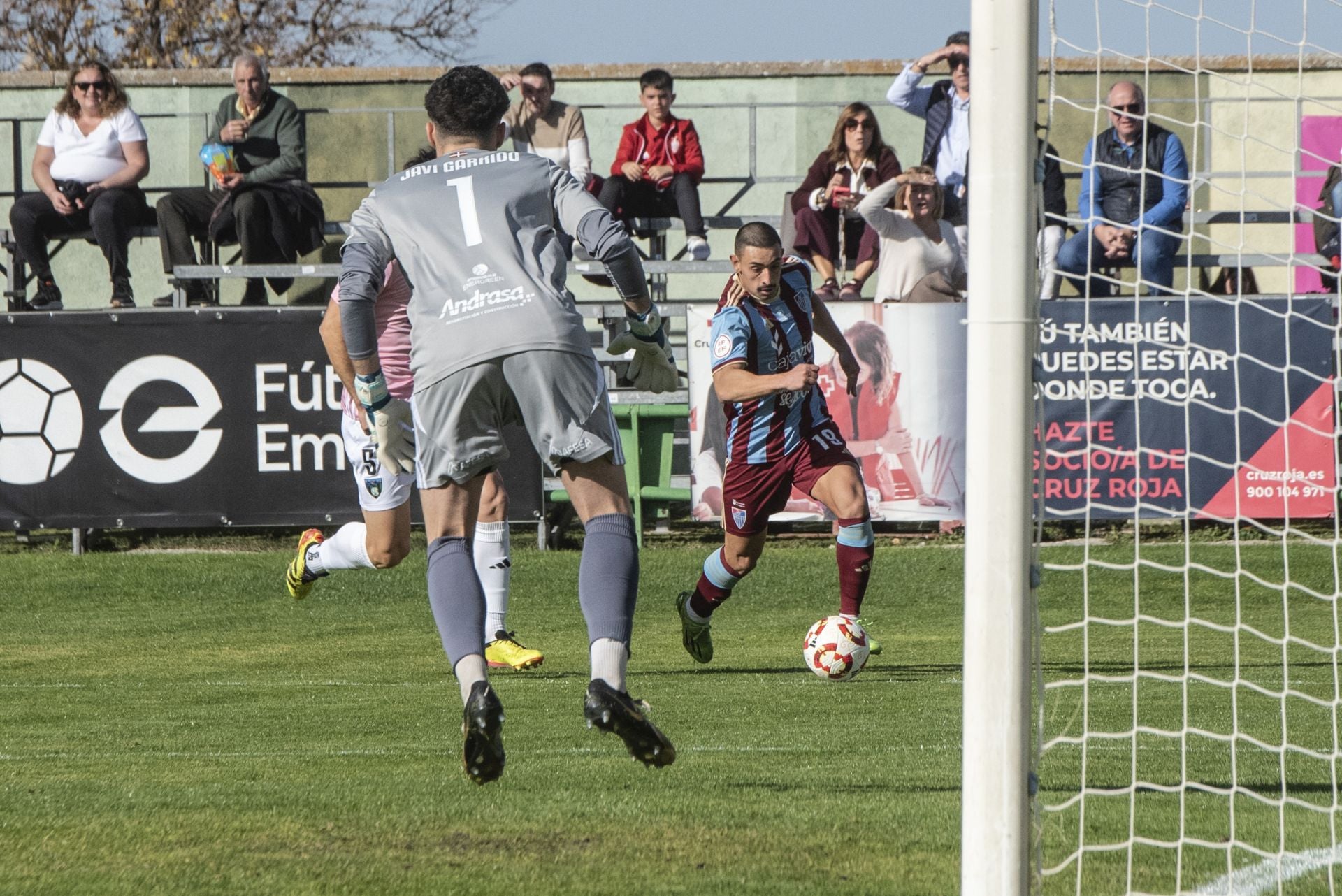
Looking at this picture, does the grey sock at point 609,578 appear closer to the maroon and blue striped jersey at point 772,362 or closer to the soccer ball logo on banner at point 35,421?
the maroon and blue striped jersey at point 772,362

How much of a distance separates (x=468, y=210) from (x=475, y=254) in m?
0.14

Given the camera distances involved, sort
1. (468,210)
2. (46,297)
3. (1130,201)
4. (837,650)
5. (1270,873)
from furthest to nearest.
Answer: (46,297) < (1130,201) < (837,650) < (468,210) < (1270,873)

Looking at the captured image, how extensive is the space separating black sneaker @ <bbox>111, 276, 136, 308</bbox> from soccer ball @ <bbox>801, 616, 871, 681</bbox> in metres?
8.83

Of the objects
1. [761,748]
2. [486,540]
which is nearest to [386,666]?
[486,540]

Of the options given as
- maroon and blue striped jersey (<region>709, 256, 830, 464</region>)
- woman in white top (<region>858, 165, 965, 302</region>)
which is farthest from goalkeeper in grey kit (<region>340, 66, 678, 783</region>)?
woman in white top (<region>858, 165, 965, 302</region>)

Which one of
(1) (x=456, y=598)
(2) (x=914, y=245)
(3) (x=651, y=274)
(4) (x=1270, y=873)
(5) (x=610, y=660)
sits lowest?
(4) (x=1270, y=873)

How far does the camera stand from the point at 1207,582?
13.1m

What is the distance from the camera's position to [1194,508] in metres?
12.3

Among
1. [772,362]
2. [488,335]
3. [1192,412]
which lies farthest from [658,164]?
[488,335]

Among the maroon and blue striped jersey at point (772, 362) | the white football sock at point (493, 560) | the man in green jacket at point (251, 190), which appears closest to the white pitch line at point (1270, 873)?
the maroon and blue striped jersey at point (772, 362)

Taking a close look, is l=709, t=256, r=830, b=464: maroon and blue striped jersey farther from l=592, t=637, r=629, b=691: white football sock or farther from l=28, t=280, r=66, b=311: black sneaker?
l=28, t=280, r=66, b=311: black sneaker

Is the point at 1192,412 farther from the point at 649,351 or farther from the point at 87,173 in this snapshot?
the point at 87,173

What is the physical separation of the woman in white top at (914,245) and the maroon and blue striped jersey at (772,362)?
530 cm

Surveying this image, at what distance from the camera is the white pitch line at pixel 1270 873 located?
170 inches
